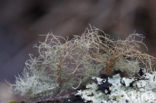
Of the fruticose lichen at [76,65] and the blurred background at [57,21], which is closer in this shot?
the fruticose lichen at [76,65]

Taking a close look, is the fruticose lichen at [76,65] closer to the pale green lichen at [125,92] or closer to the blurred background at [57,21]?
the pale green lichen at [125,92]

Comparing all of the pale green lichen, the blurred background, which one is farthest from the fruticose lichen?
the blurred background

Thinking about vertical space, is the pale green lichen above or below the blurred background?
below

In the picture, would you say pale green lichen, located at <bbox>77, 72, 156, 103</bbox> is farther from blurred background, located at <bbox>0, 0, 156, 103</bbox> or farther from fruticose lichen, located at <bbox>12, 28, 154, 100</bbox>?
blurred background, located at <bbox>0, 0, 156, 103</bbox>

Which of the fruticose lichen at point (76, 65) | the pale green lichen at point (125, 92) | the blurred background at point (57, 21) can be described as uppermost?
the blurred background at point (57, 21)

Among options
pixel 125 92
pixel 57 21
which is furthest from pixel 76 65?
pixel 57 21

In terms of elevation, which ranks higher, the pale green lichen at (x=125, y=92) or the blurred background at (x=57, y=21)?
the blurred background at (x=57, y=21)

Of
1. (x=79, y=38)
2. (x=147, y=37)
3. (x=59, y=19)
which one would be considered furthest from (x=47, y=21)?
(x=79, y=38)

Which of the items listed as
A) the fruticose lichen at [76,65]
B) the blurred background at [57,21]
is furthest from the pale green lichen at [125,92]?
the blurred background at [57,21]

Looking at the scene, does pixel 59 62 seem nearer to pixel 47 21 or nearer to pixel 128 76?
pixel 128 76
